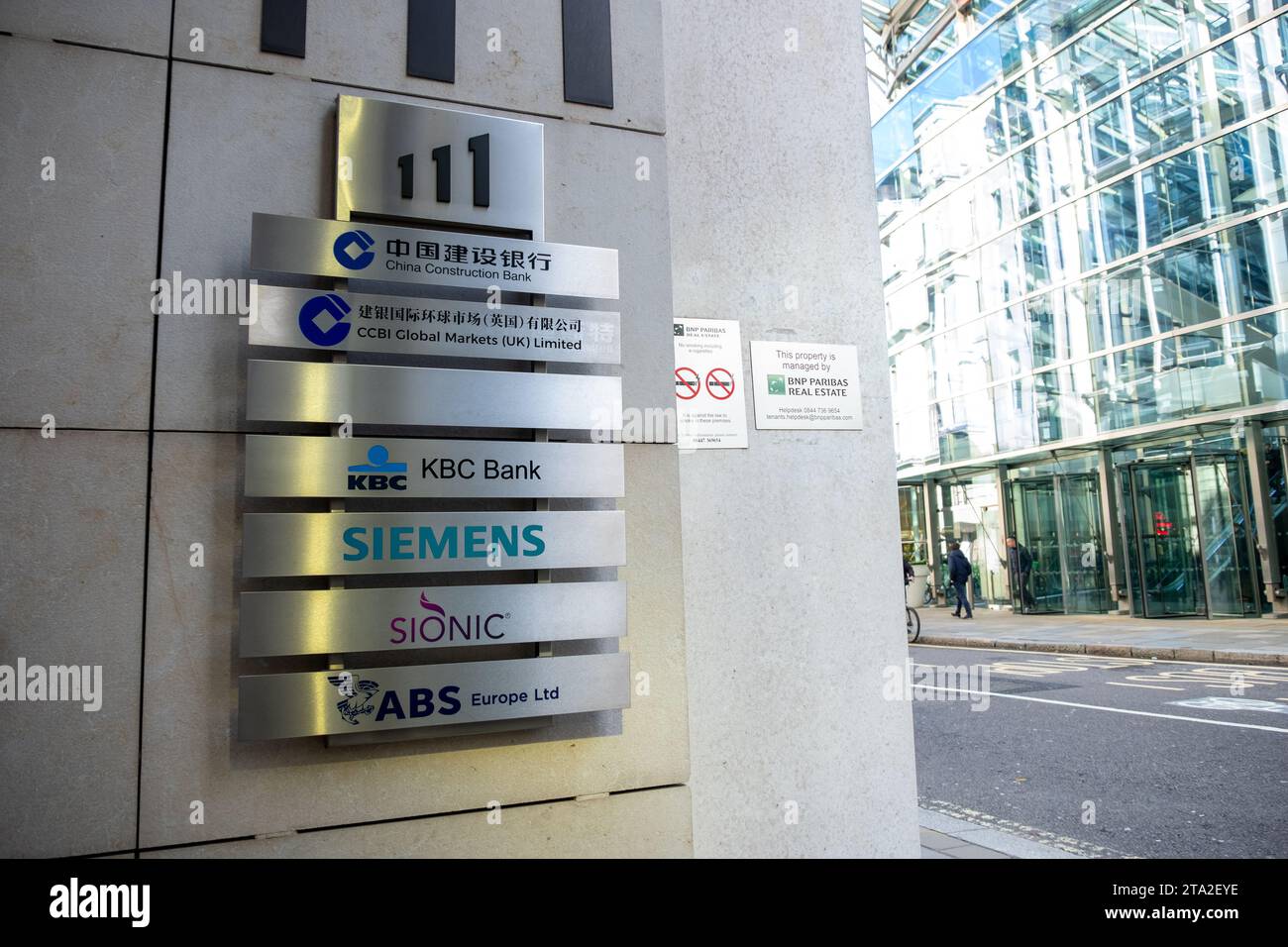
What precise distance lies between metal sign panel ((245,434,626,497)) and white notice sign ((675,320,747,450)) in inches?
24.3

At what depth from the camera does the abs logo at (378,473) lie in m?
2.71

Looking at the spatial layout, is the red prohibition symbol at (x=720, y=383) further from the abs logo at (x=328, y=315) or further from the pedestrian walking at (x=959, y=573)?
the pedestrian walking at (x=959, y=573)

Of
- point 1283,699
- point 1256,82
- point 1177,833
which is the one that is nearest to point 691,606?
point 1177,833

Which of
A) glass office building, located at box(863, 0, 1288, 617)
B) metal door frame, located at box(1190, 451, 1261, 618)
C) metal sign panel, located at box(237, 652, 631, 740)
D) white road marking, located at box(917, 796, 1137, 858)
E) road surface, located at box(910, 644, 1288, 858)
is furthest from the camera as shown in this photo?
glass office building, located at box(863, 0, 1288, 617)

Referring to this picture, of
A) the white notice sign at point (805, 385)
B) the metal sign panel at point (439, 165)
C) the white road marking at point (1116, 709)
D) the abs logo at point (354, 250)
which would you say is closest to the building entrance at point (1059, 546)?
the white road marking at point (1116, 709)

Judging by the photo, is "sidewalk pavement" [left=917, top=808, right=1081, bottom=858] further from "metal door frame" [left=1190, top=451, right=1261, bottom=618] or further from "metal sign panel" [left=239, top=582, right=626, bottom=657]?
"metal door frame" [left=1190, top=451, right=1261, bottom=618]

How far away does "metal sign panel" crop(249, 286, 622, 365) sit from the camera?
2713mm

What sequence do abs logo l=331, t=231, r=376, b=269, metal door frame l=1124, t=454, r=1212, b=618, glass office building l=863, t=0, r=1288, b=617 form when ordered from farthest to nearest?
metal door frame l=1124, t=454, r=1212, b=618
glass office building l=863, t=0, r=1288, b=617
abs logo l=331, t=231, r=376, b=269

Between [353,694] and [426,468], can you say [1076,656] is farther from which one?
[353,694]

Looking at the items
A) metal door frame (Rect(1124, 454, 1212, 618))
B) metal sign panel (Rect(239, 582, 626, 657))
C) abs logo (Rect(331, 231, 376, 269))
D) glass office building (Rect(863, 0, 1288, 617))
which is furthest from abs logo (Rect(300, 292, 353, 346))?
metal door frame (Rect(1124, 454, 1212, 618))

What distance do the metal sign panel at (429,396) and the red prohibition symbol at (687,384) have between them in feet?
1.71

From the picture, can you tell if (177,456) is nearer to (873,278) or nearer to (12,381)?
(12,381)
